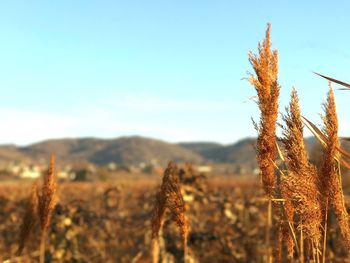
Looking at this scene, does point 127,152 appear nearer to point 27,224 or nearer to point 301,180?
point 27,224

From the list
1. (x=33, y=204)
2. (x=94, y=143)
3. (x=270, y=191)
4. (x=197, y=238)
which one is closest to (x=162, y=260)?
(x=197, y=238)

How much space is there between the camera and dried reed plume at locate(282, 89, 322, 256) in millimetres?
2447

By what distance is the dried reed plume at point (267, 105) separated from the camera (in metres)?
2.54

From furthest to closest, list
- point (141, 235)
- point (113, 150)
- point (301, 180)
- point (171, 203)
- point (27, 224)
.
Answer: point (113, 150) < point (141, 235) < point (27, 224) < point (171, 203) < point (301, 180)

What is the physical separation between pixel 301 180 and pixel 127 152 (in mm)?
159030

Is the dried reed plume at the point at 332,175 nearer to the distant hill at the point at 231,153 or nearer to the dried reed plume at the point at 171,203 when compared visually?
the dried reed plume at the point at 171,203

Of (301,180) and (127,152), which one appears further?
(127,152)

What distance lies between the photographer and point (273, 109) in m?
2.53

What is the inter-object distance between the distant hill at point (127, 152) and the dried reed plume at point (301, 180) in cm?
14031

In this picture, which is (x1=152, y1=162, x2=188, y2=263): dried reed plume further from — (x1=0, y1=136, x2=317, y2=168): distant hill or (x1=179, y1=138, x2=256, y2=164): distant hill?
(x1=179, y1=138, x2=256, y2=164): distant hill

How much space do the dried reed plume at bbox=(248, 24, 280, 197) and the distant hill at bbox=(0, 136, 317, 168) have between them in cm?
14028

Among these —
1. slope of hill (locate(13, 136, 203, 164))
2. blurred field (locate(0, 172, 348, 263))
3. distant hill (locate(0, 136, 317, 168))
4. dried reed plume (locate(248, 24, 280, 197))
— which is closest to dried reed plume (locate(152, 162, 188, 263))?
dried reed plume (locate(248, 24, 280, 197))

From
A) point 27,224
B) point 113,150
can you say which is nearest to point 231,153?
point 113,150

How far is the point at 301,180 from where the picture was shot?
7.99ft
